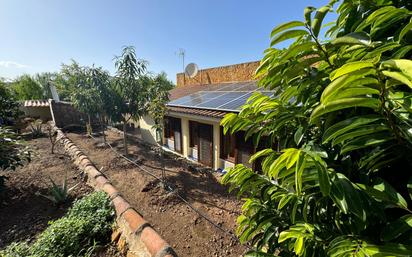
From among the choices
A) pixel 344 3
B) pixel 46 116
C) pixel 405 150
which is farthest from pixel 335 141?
pixel 46 116

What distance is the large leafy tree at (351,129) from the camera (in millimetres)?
673

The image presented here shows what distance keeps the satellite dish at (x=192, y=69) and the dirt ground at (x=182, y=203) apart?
324 inches

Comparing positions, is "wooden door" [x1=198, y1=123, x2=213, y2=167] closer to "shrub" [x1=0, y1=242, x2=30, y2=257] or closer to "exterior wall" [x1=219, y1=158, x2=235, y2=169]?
"exterior wall" [x1=219, y1=158, x2=235, y2=169]

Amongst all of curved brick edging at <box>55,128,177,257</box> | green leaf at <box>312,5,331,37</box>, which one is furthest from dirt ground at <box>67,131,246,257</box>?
green leaf at <box>312,5,331,37</box>

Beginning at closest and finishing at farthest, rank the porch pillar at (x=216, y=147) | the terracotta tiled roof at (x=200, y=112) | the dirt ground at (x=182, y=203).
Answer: the dirt ground at (x=182, y=203), the terracotta tiled roof at (x=200, y=112), the porch pillar at (x=216, y=147)

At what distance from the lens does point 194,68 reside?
47.9 feet

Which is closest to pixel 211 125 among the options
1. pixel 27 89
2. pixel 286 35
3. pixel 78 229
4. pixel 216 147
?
pixel 216 147

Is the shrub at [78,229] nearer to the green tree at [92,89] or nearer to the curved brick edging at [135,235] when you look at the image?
the curved brick edging at [135,235]

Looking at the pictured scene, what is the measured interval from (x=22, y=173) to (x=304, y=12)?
373 inches

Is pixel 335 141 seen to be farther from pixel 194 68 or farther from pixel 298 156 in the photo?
pixel 194 68

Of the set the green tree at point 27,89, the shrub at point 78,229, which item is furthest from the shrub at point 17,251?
the green tree at point 27,89

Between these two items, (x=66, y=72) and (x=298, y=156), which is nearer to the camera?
(x=298, y=156)

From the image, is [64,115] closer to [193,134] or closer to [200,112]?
[193,134]

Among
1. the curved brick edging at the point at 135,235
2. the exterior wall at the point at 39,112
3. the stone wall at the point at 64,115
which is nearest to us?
the curved brick edging at the point at 135,235
